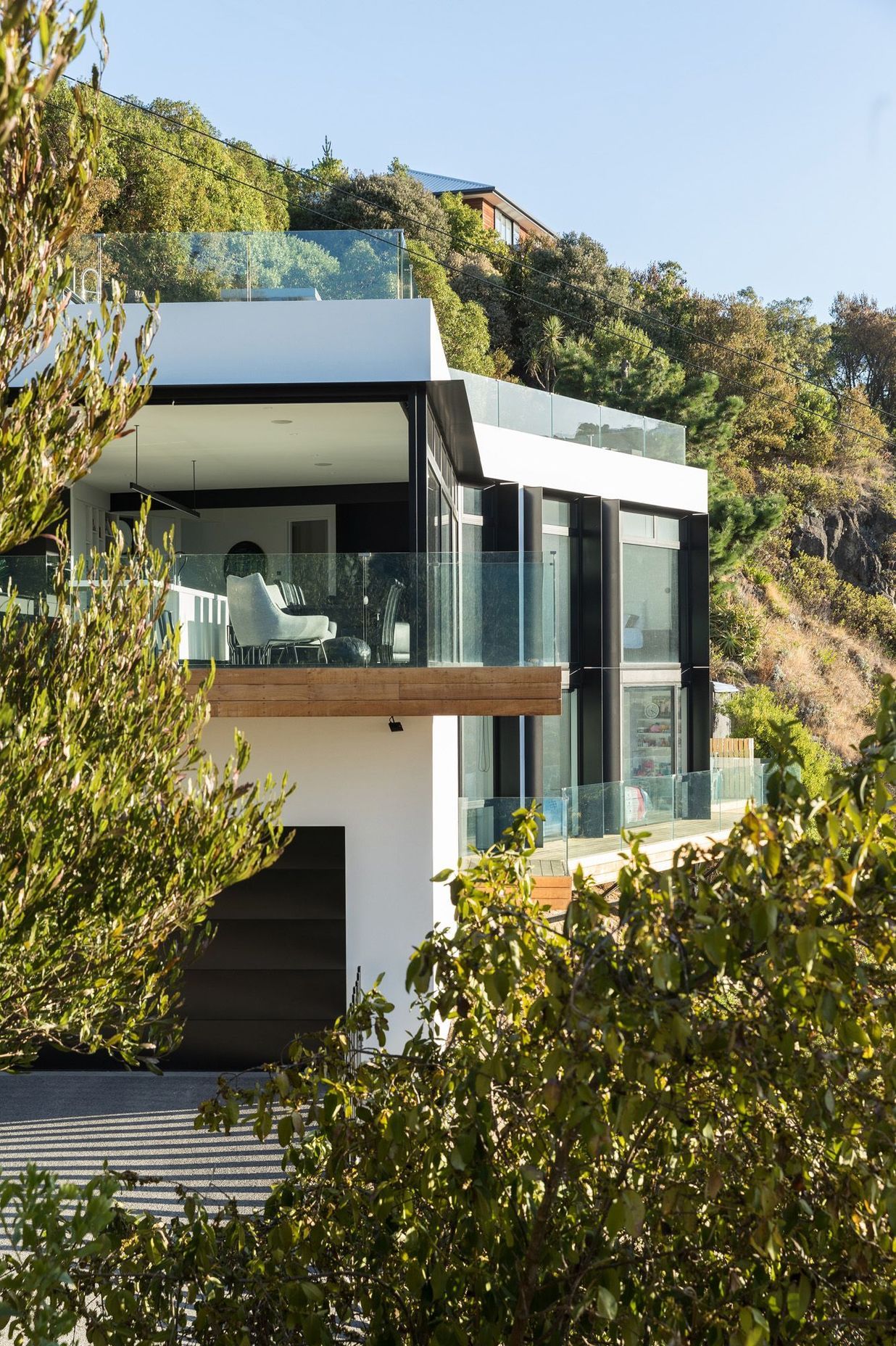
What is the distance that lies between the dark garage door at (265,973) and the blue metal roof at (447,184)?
45.4 metres

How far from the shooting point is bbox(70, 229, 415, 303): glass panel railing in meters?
11.0

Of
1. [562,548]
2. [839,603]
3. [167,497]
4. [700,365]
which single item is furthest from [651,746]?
[700,365]

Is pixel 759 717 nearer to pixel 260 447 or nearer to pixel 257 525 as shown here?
pixel 257 525

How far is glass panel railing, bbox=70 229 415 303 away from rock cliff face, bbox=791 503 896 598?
35112 millimetres

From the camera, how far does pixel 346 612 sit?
9.66 m

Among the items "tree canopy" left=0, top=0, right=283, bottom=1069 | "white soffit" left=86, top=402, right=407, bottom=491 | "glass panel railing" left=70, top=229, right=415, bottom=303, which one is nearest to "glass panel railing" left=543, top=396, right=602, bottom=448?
"white soffit" left=86, top=402, right=407, bottom=491

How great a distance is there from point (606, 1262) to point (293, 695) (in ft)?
24.0

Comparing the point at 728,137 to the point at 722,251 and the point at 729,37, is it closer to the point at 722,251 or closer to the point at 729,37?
the point at 729,37

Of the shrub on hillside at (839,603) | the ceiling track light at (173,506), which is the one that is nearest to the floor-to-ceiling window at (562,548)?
the ceiling track light at (173,506)

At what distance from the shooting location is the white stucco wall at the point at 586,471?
18453mm

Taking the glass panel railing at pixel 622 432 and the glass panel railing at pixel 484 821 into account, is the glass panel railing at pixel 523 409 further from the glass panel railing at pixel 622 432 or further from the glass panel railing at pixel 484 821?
the glass panel railing at pixel 484 821

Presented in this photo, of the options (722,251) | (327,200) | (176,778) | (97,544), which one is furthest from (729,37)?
(722,251)

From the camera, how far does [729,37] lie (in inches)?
357

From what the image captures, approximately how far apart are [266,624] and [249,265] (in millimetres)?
3753
